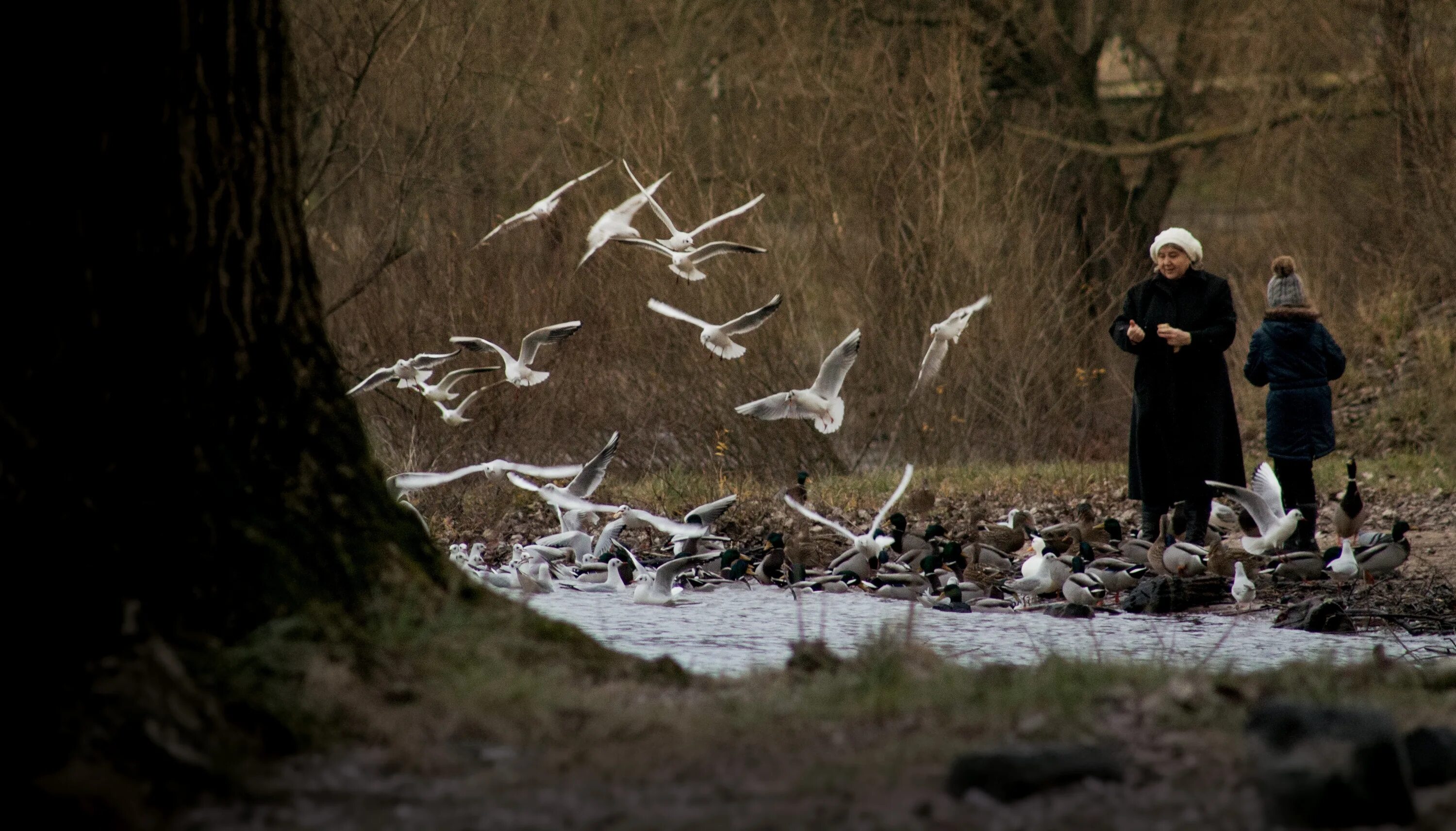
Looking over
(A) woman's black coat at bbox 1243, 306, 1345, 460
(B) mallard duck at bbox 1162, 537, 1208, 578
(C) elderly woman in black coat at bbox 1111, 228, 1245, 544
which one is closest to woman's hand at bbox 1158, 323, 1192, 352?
(C) elderly woman in black coat at bbox 1111, 228, 1245, 544

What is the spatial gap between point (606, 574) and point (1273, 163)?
13.6 meters

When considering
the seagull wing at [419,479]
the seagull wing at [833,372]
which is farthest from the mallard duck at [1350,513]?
the seagull wing at [419,479]

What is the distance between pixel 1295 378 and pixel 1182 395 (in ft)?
2.41

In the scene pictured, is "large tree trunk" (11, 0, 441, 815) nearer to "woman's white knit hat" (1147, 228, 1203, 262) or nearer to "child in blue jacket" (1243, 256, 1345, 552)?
"woman's white knit hat" (1147, 228, 1203, 262)

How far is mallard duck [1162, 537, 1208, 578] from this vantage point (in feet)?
28.4

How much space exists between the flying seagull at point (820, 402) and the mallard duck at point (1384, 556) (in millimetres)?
2912

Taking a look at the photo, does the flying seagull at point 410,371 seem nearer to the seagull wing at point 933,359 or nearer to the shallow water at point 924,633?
the shallow water at point 924,633

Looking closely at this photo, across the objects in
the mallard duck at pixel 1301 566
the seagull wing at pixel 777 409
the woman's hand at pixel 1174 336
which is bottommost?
the mallard duck at pixel 1301 566

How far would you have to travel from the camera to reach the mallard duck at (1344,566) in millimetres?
8367

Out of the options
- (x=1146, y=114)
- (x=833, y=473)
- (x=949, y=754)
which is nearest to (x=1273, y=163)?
(x=1146, y=114)

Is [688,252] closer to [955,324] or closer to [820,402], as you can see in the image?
[820,402]

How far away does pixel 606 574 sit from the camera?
9.66m

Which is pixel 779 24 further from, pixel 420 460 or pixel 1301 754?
pixel 1301 754

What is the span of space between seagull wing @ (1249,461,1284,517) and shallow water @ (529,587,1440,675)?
97 cm
